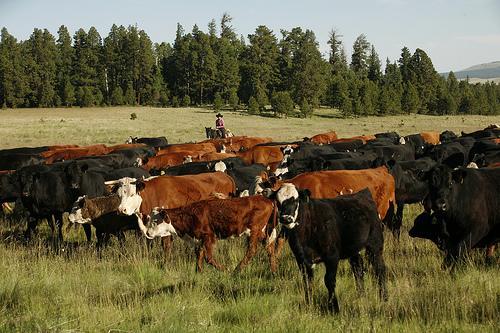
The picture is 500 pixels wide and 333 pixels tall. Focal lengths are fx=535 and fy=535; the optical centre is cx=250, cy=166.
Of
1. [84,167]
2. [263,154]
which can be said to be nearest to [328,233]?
[84,167]

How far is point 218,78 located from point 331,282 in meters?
81.0

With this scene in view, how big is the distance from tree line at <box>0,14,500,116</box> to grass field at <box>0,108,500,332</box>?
60.3m

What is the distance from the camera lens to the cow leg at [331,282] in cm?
588

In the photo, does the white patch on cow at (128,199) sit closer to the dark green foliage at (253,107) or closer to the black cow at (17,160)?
the black cow at (17,160)

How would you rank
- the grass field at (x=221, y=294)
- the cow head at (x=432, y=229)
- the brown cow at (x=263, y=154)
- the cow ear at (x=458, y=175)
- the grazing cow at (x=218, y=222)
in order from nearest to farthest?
the grass field at (x=221, y=294), the cow ear at (x=458, y=175), the cow head at (x=432, y=229), the grazing cow at (x=218, y=222), the brown cow at (x=263, y=154)

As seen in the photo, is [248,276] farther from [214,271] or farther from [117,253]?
[117,253]

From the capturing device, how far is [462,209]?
7.47 meters

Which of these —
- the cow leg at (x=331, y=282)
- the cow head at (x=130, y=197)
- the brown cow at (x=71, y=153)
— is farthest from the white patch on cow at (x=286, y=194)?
the brown cow at (x=71, y=153)

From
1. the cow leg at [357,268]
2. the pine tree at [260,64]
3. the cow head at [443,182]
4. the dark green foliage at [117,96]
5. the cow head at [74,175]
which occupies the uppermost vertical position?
the pine tree at [260,64]

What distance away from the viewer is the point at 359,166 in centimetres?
1306

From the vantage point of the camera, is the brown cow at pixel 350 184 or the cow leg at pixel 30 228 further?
the cow leg at pixel 30 228

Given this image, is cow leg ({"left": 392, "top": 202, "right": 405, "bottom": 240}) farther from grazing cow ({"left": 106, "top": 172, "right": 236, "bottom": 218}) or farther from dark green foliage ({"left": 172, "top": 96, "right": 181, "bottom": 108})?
dark green foliage ({"left": 172, "top": 96, "right": 181, "bottom": 108})

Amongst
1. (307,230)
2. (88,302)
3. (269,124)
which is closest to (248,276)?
(307,230)

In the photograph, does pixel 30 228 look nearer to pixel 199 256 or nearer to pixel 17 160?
pixel 199 256
